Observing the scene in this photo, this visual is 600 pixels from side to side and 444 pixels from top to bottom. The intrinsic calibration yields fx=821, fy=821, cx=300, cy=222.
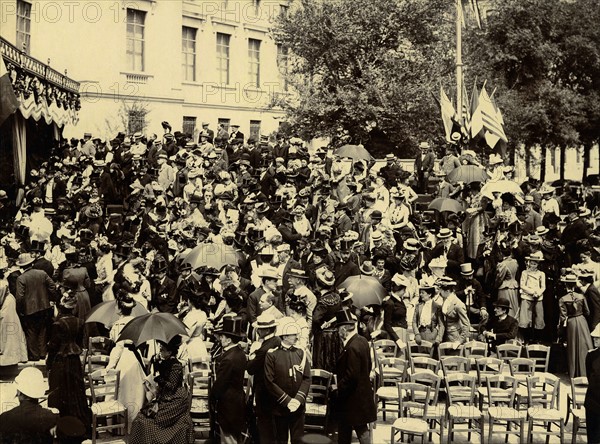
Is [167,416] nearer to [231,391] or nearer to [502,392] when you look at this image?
[231,391]

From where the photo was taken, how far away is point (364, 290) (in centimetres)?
1073

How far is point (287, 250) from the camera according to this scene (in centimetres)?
1280

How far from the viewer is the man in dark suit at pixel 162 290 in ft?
38.7

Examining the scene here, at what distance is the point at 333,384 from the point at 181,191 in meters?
11.6

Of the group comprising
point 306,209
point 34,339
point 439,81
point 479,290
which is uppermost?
point 439,81

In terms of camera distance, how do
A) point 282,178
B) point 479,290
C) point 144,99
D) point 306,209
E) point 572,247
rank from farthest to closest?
point 144,99, point 282,178, point 306,209, point 572,247, point 479,290

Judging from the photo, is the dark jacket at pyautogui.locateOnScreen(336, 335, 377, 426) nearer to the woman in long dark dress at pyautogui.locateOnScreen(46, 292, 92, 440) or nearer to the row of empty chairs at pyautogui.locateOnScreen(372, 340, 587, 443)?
the row of empty chairs at pyautogui.locateOnScreen(372, 340, 587, 443)

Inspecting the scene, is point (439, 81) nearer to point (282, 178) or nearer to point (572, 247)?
point (282, 178)

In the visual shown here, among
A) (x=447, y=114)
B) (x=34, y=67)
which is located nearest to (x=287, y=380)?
(x=447, y=114)

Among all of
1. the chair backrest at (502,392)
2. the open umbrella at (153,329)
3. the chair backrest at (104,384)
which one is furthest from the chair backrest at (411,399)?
the chair backrest at (104,384)

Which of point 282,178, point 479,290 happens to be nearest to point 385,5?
point 282,178

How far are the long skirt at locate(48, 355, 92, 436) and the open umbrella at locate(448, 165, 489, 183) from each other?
36.7 ft

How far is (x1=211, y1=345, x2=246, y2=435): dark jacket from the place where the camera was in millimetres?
8516

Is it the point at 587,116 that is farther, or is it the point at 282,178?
the point at 587,116
